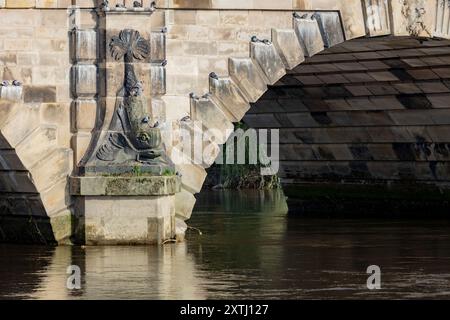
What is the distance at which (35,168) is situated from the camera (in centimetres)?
2695

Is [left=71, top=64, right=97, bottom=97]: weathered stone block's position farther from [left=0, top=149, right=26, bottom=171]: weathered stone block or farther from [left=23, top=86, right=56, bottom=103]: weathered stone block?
[left=0, top=149, right=26, bottom=171]: weathered stone block

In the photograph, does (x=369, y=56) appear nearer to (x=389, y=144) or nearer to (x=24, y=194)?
(x=389, y=144)

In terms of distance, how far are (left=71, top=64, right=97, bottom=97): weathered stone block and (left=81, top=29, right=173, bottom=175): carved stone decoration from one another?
443 millimetres

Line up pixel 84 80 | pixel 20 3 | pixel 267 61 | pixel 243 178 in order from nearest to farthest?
pixel 20 3, pixel 84 80, pixel 267 61, pixel 243 178

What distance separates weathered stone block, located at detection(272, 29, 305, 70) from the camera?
28859mm

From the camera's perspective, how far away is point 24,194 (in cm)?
2750

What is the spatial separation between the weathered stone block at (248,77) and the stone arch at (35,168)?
315 centimetres

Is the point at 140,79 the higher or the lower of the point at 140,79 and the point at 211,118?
the higher

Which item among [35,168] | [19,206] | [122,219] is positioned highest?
[35,168]

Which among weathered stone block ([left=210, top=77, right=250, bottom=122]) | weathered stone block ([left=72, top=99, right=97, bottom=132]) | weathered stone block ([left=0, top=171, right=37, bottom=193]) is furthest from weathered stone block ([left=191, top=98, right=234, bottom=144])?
weathered stone block ([left=0, top=171, right=37, bottom=193])

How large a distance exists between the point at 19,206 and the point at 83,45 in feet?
9.32

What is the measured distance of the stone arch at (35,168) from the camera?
87.7ft

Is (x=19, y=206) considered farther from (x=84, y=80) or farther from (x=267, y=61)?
(x=267, y=61)

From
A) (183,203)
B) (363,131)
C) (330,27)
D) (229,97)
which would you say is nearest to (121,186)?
(183,203)
